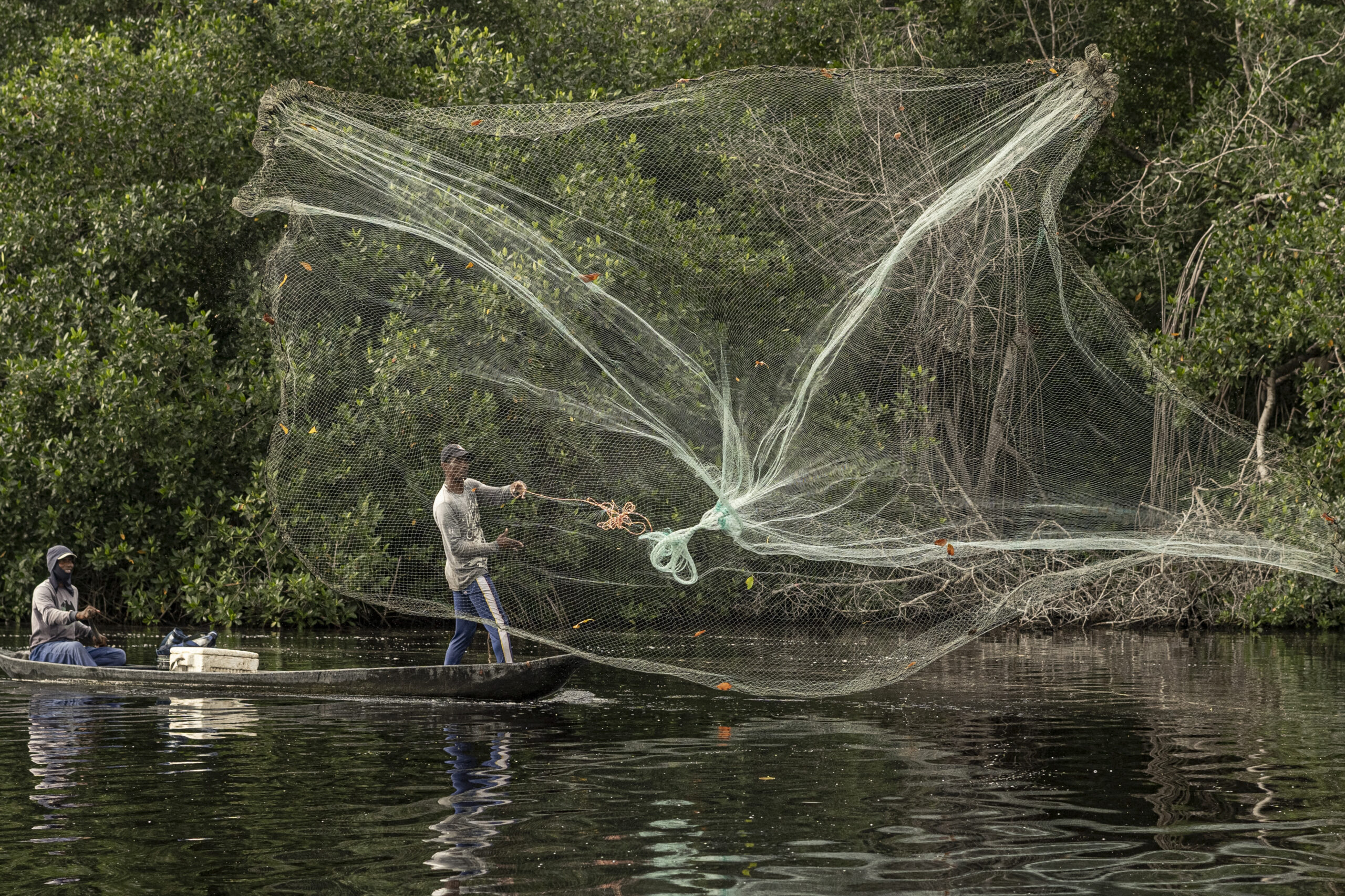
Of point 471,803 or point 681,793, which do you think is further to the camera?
point 681,793

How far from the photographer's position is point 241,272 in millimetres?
20922

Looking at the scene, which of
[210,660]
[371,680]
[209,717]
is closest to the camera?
[209,717]

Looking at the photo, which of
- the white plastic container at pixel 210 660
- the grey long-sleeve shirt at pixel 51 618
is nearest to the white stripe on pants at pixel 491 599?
the white plastic container at pixel 210 660

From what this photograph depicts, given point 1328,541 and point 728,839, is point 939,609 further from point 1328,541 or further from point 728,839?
point 728,839

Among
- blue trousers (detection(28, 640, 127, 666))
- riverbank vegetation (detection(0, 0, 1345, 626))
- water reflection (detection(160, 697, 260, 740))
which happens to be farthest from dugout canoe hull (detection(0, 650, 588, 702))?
riverbank vegetation (detection(0, 0, 1345, 626))

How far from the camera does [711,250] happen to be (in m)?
12.1

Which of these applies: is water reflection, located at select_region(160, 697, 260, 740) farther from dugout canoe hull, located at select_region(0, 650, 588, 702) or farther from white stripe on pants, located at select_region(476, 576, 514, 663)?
white stripe on pants, located at select_region(476, 576, 514, 663)

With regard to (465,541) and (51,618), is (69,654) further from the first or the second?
(465,541)

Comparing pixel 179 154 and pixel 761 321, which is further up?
pixel 179 154

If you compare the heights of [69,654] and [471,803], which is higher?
[69,654]

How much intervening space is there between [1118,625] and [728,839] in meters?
16.1

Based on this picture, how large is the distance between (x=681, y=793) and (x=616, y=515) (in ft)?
10.2

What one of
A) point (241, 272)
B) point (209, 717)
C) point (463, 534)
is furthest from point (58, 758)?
point (241, 272)

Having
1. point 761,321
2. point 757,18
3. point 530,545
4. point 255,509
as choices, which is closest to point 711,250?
point 761,321
